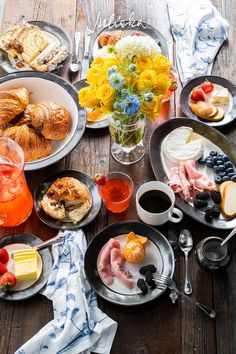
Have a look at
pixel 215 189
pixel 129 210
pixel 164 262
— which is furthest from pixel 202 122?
pixel 164 262

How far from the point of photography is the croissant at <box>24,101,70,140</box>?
169 cm

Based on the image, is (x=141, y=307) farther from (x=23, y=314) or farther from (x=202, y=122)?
(x=202, y=122)

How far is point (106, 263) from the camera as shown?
1.47 meters

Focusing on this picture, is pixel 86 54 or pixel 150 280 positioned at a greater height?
pixel 86 54

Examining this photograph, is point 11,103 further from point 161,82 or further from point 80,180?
point 161,82

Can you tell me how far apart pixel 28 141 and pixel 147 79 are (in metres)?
0.53

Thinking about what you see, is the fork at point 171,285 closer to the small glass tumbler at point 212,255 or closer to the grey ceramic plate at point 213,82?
the small glass tumbler at point 212,255

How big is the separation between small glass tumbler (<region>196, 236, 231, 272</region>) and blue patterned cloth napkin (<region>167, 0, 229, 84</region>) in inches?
30.4

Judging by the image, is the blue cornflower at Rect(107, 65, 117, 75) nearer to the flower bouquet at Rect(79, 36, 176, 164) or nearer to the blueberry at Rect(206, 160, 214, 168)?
the flower bouquet at Rect(79, 36, 176, 164)

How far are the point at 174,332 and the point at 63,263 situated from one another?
0.41 m

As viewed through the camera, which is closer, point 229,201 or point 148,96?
point 148,96

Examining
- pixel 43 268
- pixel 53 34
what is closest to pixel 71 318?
pixel 43 268

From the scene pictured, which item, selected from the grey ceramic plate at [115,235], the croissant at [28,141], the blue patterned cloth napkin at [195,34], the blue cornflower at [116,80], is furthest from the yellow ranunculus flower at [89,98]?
the blue patterned cloth napkin at [195,34]

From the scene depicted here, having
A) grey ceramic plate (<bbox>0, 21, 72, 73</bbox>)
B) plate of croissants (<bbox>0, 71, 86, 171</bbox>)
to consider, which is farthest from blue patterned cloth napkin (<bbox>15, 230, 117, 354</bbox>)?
grey ceramic plate (<bbox>0, 21, 72, 73</bbox>)
